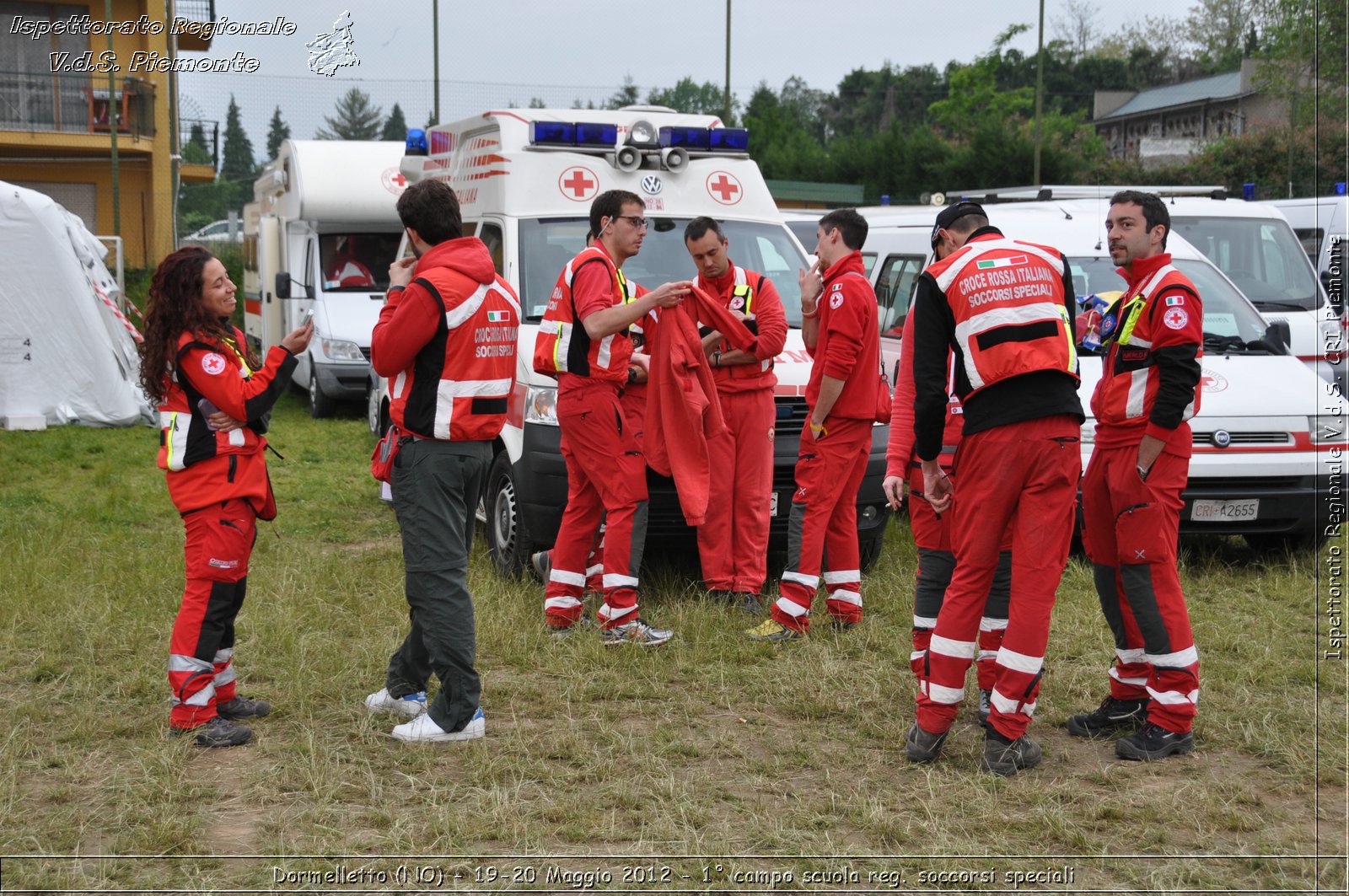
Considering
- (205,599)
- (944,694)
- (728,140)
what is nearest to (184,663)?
(205,599)

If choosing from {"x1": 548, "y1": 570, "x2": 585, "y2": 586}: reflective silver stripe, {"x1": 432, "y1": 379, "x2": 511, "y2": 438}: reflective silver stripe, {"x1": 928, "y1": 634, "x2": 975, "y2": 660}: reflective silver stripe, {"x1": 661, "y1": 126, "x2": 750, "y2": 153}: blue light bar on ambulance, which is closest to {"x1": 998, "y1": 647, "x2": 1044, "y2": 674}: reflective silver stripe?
{"x1": 928, "y1": 634, "x2": 975, "y2": 660}: reflective silver stripe

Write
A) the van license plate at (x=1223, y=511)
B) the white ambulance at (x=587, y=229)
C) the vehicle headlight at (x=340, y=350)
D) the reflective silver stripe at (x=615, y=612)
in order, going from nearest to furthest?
1. the reflective silver stripe at (x=615, y=612)
2. the white ambulance at (x=587, y=229)
3. the van license plate at (x=1223, y=511)
4. the vehicle headlight at (x=340, y=350)

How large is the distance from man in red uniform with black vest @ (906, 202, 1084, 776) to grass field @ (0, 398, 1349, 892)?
1.07 ft

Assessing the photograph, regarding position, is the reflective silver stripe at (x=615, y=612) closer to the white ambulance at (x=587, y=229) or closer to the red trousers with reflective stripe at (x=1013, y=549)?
the white ambulance at (x=587, y=229)

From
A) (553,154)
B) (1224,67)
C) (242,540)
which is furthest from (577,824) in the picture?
(1224,67)

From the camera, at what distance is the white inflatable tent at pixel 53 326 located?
13.4 meters

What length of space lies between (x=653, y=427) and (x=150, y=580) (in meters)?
3.01

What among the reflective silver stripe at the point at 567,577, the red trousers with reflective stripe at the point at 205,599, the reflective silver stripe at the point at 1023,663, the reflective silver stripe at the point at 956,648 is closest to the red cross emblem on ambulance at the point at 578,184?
the reflective silver stripe at the point at 567,577

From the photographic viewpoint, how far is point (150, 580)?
23.5 feet

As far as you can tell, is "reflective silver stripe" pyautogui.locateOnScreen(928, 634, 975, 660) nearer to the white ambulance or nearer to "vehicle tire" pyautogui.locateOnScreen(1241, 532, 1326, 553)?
the white ambulance

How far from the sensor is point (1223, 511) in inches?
297

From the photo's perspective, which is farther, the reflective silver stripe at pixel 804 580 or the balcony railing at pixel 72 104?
the balcony railing at pixel 72 104

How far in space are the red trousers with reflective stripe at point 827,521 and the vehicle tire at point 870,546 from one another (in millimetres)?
1027

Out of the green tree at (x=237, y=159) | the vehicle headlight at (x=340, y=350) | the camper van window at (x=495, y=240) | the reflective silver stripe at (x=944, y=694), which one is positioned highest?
the green tree at (x=237, y=159)
